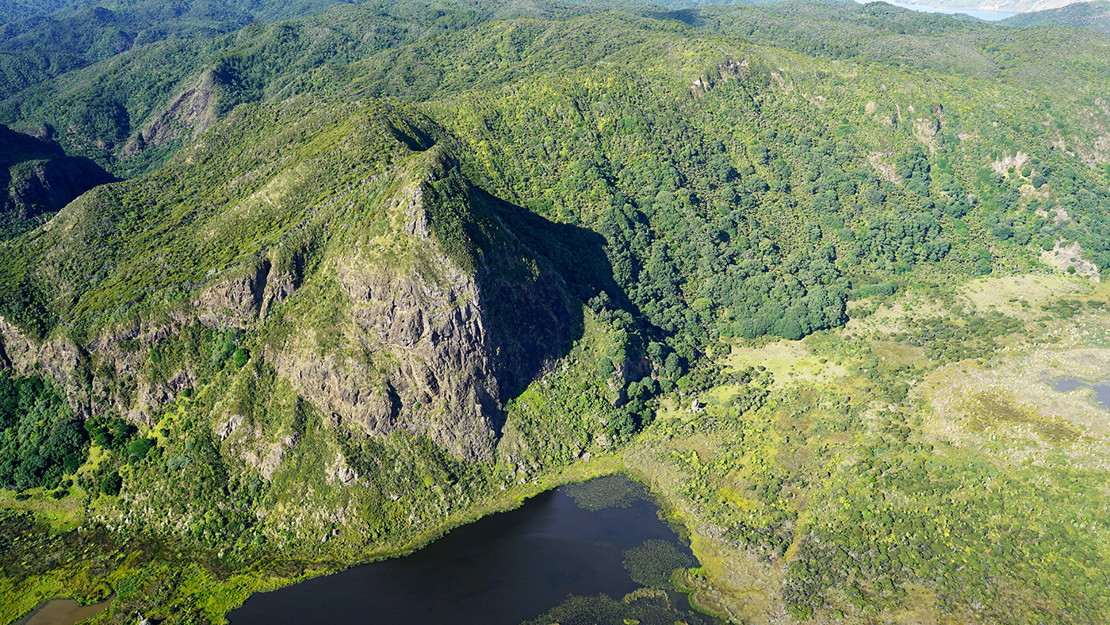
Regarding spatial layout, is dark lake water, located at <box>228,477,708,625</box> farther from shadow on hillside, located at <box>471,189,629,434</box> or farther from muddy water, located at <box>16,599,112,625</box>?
shadow on hillside, located at <box>471,189,629,434</box>

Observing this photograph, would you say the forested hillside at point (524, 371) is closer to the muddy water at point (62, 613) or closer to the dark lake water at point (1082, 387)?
the muddy water at point (62, 613)

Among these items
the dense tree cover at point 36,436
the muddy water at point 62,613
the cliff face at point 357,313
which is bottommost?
the muddy water at point 62,613

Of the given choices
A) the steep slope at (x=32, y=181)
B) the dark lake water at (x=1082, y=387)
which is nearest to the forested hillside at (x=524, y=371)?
the dark lake water at (x=1082, y=387)

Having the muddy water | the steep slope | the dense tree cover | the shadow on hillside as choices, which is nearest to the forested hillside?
the dense tree cover

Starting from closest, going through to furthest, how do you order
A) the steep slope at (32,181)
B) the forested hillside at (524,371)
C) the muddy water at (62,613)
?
the muddy water at (62,613), the forested hillside at (524,371), the steep slope at (32,181)

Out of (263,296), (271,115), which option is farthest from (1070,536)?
(271,115)

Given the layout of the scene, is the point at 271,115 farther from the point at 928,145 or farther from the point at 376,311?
the point at 928,145
